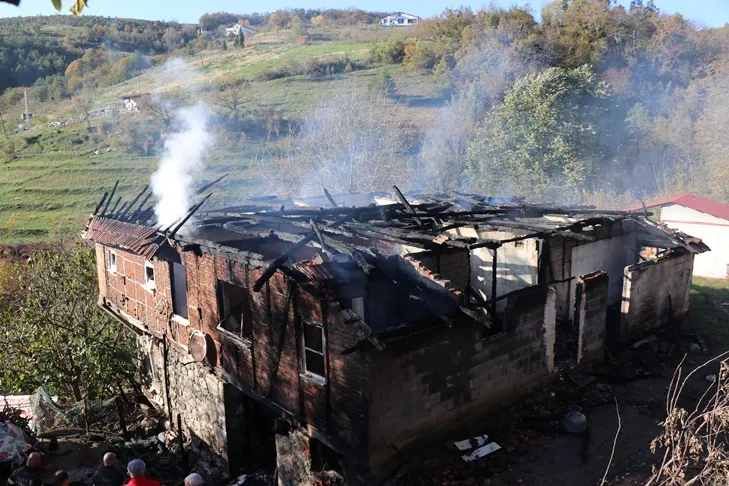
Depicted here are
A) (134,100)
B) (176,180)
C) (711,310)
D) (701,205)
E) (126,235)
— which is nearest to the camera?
(126,235)

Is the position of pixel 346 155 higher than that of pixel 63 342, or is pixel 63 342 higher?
pixel 346 155

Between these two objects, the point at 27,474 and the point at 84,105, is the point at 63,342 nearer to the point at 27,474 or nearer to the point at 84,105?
the point at 27,474

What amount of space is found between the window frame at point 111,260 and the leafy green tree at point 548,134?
23.1 meters

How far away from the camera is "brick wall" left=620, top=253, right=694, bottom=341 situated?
521 inches

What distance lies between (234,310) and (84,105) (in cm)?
5504

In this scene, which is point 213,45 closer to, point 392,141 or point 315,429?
point 392,141

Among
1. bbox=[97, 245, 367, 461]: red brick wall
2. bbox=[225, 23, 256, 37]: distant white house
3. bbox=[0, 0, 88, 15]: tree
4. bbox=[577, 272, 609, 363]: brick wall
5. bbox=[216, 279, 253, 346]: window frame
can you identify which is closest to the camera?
bbox=[0, 0, 88, 15]: tree

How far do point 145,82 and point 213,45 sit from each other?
14.5 m

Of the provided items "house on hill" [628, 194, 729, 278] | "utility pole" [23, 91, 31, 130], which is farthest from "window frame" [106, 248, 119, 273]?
"utility pole" [23, 91, 31, 130]

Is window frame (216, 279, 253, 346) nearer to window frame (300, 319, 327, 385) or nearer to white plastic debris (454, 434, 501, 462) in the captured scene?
window frame (300, 319, 327, 385)

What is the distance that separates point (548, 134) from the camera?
3103cm

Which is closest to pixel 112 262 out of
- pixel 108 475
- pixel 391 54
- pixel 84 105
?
pixel 108 475

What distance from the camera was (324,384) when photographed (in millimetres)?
8781

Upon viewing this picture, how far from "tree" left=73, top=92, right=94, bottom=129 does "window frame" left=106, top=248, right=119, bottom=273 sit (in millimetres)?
43772
